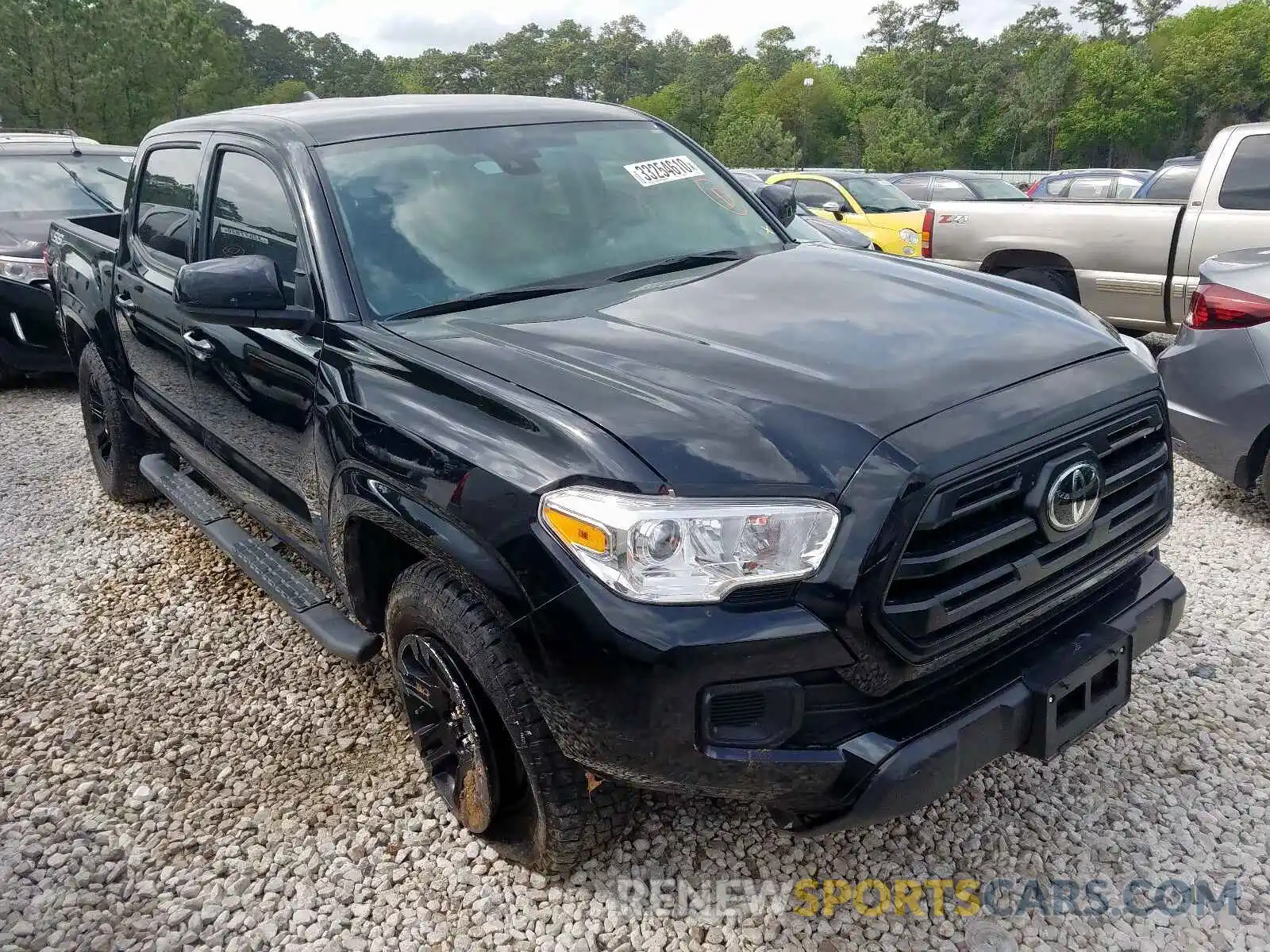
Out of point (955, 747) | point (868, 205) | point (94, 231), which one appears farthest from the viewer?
point (868, 205)

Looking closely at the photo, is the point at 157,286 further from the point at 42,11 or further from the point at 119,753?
the point at 42,11

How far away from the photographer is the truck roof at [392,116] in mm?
3053

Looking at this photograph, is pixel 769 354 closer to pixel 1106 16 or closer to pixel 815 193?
pixel 815 193

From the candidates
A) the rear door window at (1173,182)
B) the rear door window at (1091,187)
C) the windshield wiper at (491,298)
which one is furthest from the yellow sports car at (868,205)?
the windshield wiper at (491,298)

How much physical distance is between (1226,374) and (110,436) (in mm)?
5092

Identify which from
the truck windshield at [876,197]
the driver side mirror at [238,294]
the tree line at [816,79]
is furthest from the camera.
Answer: the tree line at [816,79]

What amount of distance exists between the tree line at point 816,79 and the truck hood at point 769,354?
3220 cm

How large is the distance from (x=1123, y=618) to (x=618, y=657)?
126 centimetres

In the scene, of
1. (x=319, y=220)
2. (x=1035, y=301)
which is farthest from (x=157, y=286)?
(x=1035, y=301)

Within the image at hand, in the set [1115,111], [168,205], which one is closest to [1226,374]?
[168,205]

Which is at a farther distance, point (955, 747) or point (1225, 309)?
point (1225, 309)

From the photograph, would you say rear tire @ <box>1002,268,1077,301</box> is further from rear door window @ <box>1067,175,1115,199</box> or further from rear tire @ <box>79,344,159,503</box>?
rear door window @ <box>1067,175,1115,199</box>

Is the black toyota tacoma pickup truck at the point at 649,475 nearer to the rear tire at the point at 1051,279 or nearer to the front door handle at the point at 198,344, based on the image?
the front door handle at the point at 198,344

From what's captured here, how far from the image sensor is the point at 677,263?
3.06 m
